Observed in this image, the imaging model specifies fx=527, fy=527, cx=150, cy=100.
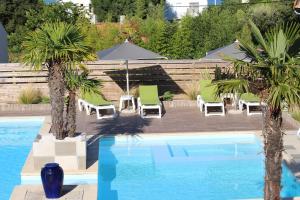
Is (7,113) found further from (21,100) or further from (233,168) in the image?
(233,168)

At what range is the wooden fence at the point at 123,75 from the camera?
18.4 meters

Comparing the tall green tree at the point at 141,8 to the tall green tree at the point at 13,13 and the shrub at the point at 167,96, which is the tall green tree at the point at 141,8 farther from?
the shrub at the point at 167,96

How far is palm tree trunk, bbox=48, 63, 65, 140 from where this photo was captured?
9883 millimetres

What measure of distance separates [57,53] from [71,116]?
1.65m

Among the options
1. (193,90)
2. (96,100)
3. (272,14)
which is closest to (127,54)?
(96,100)

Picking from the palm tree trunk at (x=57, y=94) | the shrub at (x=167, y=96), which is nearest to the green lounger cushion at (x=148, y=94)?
the shrub at (x=167, y=96)

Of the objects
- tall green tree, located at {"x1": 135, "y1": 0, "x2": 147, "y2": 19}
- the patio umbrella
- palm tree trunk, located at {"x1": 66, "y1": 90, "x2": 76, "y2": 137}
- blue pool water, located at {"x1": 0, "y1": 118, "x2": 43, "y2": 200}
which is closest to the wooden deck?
blue pool water, located at {"x1": 0, "y1": 118, "x2": 43, "y2": 200}

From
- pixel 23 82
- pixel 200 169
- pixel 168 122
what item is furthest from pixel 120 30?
pixel 200 169

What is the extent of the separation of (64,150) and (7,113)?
7497 millimetres

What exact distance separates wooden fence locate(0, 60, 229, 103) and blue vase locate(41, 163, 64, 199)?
10.8m

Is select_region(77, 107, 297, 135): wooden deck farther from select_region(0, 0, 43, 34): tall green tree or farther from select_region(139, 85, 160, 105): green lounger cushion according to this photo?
select_region(0, 0, 43, 34): tall green tree

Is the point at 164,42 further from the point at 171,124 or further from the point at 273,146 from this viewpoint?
the point at 273,146

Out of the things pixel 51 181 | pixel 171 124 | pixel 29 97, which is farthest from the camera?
pixel 29 97

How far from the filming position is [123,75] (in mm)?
18625
